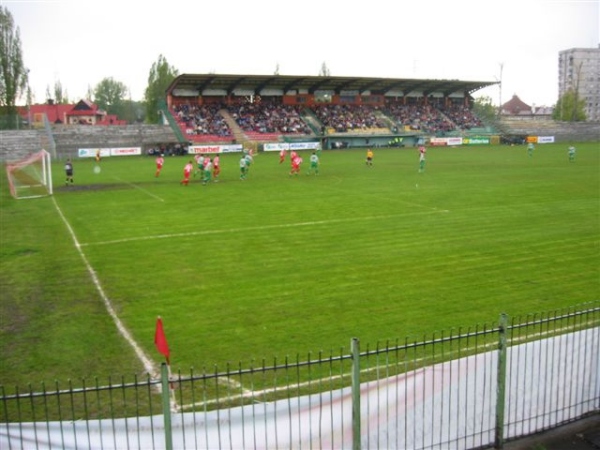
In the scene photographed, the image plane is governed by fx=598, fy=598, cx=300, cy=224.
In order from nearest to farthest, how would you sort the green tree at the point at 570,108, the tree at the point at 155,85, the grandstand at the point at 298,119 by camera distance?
1. the grandstand at the point at 298,119
2. the tree at the point at 155,85
3. the green tree at the point at 570,108

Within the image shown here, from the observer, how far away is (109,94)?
15988 cm

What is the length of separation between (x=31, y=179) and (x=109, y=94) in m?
130

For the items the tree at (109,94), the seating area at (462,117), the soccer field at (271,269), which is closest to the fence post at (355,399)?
the soccer field at (271,269)

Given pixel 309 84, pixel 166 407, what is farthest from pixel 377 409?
pixel 309 84

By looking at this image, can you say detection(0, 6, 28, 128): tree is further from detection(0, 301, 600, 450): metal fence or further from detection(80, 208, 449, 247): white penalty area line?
detection(0, 301, 600, 450): metal fence

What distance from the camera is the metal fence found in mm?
5867

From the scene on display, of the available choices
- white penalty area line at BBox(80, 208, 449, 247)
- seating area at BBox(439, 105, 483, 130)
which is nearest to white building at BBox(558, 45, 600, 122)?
seating area at BBox(439, 105, 483, 130)

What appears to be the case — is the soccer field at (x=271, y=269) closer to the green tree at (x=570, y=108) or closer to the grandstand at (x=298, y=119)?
the grandstand at (x=298, y=119)

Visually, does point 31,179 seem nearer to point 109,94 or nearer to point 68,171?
point 68,171

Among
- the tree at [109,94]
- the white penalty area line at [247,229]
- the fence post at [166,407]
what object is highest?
the tree at [109,94]

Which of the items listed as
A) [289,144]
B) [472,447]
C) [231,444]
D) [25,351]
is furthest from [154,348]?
[289,144]

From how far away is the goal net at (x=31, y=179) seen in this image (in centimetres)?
3293

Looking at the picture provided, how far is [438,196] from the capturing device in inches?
1127

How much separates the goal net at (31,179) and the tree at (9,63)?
35268mm
